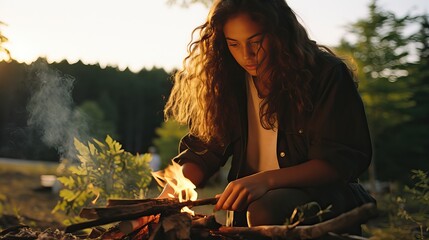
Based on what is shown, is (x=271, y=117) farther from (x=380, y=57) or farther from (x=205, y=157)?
(x=380, y=57)

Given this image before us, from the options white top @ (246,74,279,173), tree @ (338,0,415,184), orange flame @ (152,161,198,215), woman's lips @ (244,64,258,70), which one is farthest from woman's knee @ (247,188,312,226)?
tree @ (338,0,415,184)

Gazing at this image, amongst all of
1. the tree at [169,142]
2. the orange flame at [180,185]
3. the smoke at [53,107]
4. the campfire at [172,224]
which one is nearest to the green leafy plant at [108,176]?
the smoke at [53,107]

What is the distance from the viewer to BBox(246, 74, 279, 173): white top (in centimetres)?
350

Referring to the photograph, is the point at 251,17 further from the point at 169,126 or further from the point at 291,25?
the point at 169,126

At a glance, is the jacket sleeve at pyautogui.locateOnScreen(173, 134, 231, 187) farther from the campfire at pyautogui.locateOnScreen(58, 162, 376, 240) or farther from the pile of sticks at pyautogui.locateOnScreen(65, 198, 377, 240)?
the pile of sticks at pyautogui.locateOnScreen(65, 198, 377, 240)

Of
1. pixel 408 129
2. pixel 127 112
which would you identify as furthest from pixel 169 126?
pixel 127 112

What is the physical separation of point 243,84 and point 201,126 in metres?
0.38

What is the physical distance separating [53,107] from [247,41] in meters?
3.26

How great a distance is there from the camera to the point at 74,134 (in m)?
5.81

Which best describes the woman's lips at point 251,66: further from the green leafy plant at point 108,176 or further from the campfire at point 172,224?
the green leafy plant at point 108,176

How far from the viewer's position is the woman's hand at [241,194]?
2.97m

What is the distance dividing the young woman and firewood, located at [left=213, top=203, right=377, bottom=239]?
0.48 ft

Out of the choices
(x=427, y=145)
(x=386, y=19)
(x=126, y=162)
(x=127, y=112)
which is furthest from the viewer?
(x=127, y=112)

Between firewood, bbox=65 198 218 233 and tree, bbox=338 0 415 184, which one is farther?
tree, bbox=338 0 415 184
